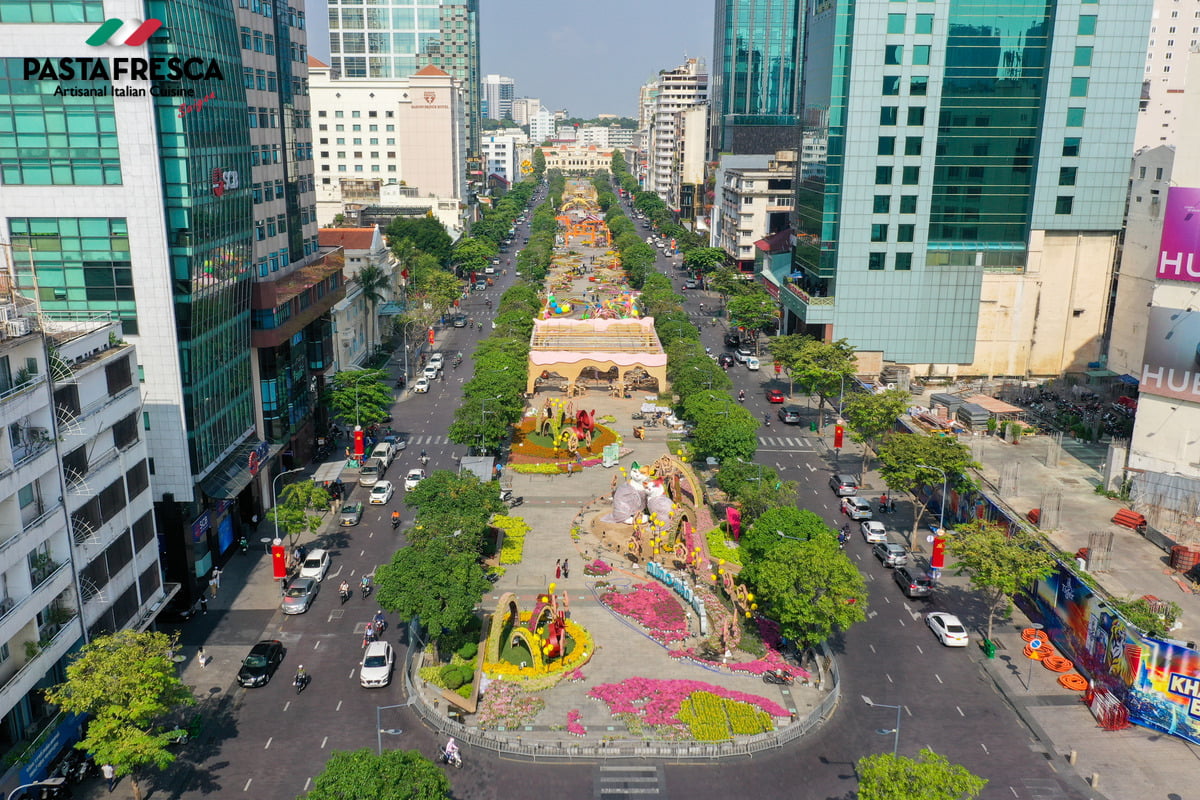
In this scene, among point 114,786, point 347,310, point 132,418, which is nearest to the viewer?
point 114,786

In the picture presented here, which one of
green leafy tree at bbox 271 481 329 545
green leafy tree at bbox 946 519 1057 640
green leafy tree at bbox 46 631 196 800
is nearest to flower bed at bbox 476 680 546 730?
green leafy tree at bbox 46 631 196 800

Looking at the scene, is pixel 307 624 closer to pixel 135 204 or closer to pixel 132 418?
pixel 132 418

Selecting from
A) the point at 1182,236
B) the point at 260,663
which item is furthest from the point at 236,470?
the point at 1182,236

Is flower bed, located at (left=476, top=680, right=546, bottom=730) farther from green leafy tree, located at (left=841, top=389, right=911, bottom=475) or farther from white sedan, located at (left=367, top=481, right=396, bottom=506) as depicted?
green leafy tree, located at (left=841, top=389, right=911, bottom=475)

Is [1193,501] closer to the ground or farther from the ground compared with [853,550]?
farther from the ground

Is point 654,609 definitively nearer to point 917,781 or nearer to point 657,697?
point 657,697

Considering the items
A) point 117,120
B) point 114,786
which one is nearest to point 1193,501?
point 114,786

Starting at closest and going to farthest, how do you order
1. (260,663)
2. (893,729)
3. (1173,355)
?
1. (893,729)
2. (260,663)
3. (1173,355)

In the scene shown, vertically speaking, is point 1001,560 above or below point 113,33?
below
